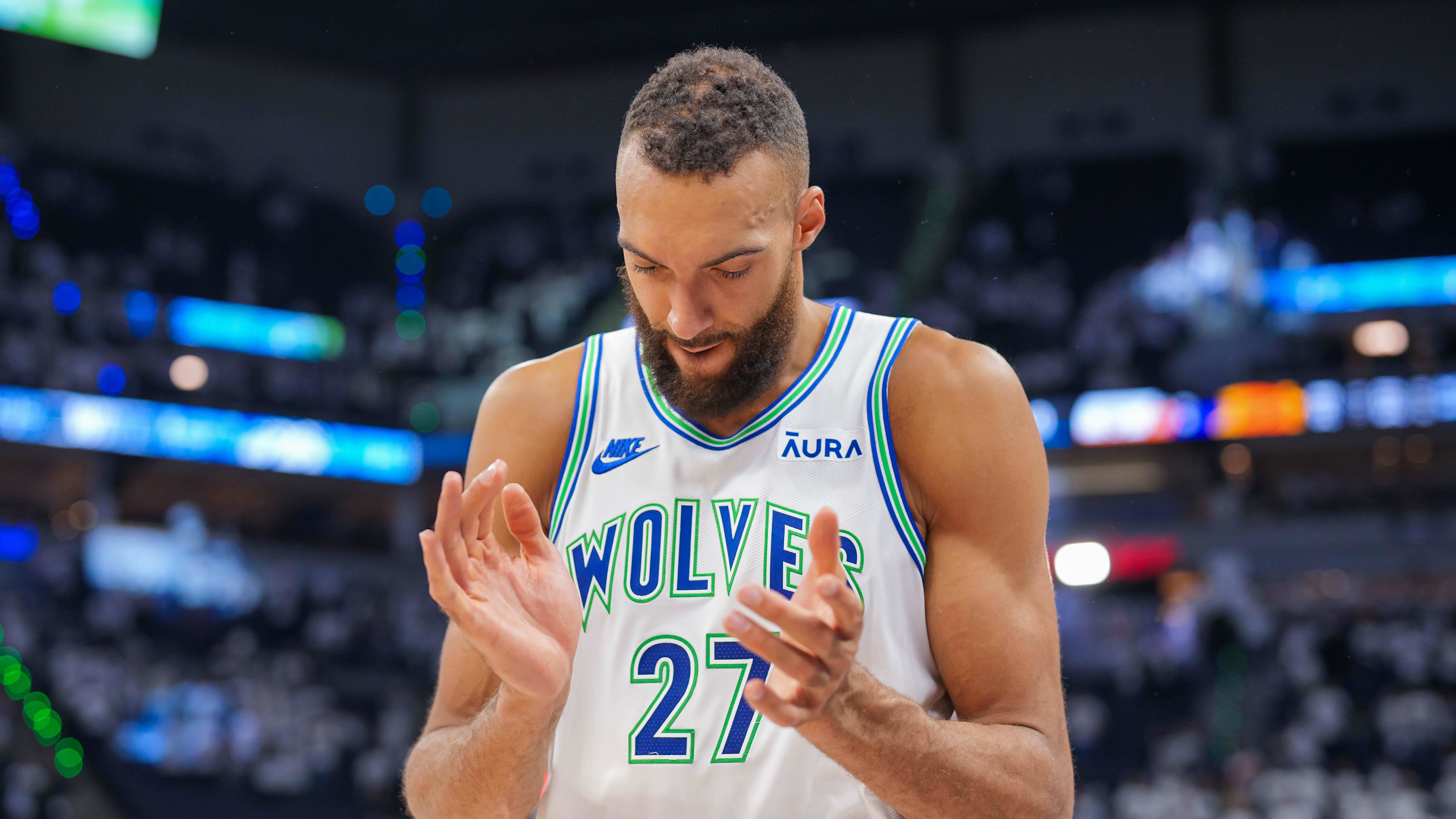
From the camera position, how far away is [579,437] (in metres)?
2.23

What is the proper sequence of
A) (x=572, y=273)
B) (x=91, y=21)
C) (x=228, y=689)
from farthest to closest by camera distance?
(x=572, y=273) < (x=91, y=21) < (x=228, y=689)

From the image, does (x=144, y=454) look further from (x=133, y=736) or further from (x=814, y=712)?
(x=814, y=712)

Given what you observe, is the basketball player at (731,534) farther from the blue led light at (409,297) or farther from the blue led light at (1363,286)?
the blue led light at (409,297)

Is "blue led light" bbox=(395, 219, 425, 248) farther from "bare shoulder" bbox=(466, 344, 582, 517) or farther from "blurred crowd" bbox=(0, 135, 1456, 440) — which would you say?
"bare shoulder" bbox=(466, 344, 582, 517)

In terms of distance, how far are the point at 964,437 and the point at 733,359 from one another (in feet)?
1.34

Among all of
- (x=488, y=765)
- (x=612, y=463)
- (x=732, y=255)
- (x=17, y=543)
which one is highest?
(x=732, y=255)

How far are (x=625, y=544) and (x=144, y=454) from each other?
19759 mm

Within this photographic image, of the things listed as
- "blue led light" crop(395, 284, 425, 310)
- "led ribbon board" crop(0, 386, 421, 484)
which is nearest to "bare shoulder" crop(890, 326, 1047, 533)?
"led ribbon board" crop(0, 386, 421, 484)

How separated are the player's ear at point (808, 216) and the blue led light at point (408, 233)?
70.7 feet

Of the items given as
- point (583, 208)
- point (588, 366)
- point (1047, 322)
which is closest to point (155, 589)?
point (583, 208)

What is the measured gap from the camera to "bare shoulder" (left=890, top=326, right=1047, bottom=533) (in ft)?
6.65

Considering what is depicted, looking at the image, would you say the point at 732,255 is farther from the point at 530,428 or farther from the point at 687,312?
the point at 530,428

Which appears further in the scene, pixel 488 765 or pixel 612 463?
pixel 612 463

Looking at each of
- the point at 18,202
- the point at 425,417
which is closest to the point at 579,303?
the point at 425,417
